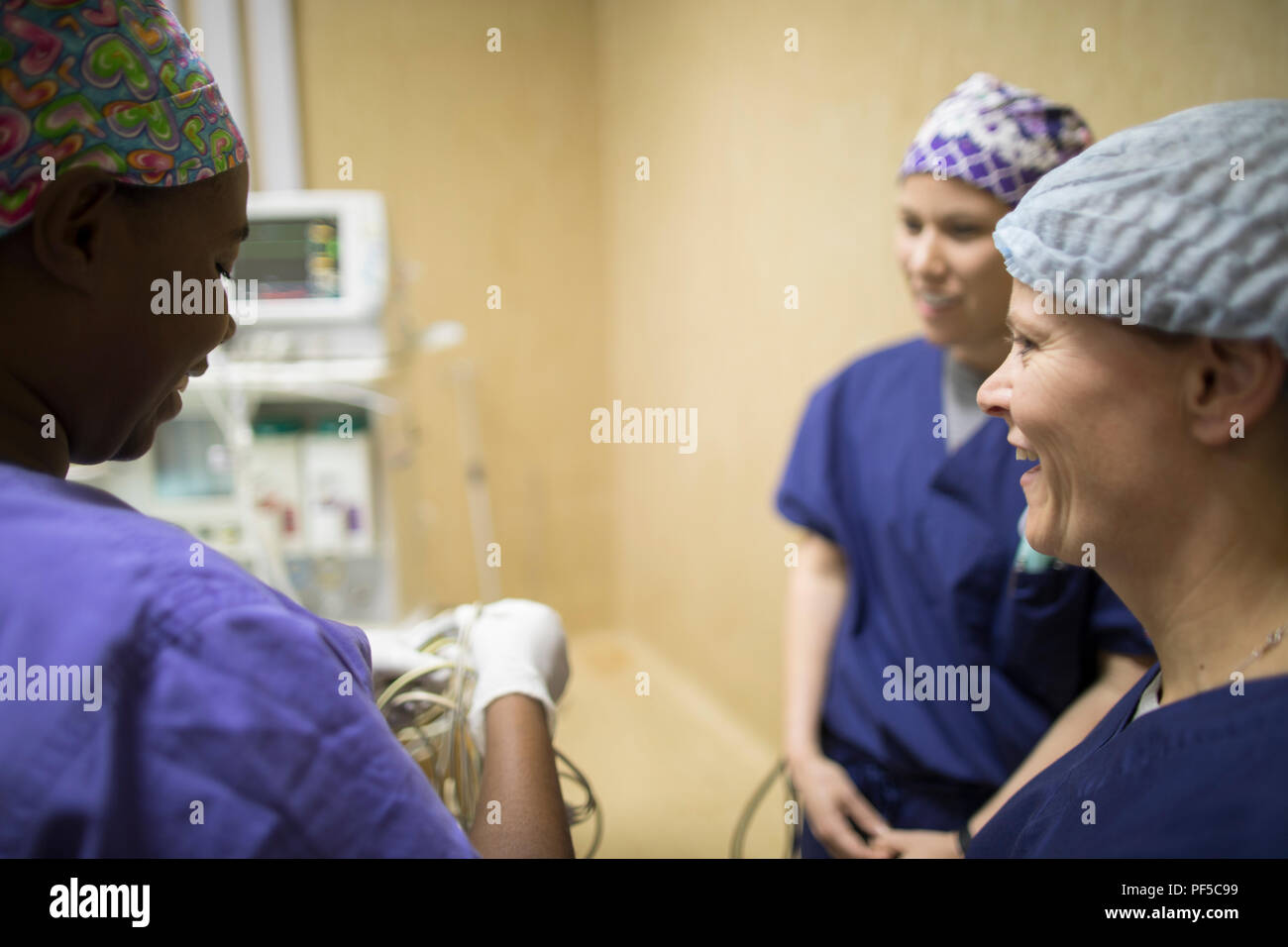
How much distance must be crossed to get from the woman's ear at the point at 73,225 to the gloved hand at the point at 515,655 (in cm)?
39

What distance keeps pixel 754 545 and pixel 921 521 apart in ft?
3.10

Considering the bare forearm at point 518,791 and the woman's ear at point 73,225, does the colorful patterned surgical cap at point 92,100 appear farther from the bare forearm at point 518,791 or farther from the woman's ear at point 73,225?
the bare forearm at point 518,791

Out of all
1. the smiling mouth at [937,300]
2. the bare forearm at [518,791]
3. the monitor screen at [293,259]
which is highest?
the monitor screen at [293,259]

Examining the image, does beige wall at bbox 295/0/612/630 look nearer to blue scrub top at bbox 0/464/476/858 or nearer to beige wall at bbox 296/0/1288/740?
beige wall at bbox 296/0/1288/740

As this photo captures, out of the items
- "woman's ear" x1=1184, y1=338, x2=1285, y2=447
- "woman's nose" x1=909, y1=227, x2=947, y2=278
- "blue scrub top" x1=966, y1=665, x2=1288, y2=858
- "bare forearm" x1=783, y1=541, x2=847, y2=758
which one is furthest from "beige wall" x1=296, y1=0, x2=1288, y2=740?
"blue scrub top" x1=966, y1=665, x2=1288, y2=858

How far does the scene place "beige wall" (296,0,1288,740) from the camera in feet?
3.35

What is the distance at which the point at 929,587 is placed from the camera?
3.42ft

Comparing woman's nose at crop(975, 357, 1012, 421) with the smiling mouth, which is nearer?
woman's nose at crop(975, 357, 1012, 421)

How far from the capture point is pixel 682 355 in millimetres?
1880

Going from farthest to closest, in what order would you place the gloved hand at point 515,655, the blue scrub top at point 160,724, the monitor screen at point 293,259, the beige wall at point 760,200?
the monitor screen at point 293,259 < the beige wall at point 760,200 < the gloved hand at point 515,655 < the blue scrub top at point 160,724

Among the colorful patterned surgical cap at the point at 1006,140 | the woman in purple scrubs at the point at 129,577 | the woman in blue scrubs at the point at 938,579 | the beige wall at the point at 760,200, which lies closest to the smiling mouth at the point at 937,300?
the woman in blue scrubs at the point at 938,579

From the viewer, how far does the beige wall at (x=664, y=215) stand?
1021mm

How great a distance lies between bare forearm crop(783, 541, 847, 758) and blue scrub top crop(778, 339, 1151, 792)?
0.04m
